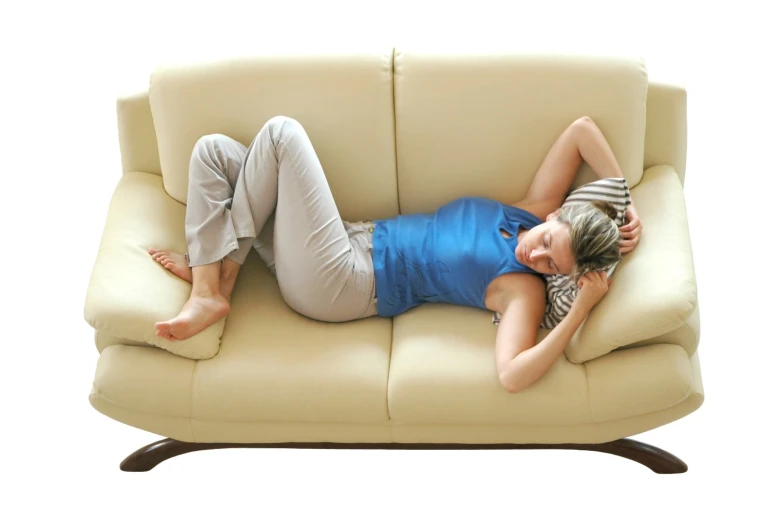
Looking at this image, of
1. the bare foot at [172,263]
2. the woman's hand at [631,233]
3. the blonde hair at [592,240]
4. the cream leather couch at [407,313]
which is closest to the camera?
the blonde hair at [592,240]

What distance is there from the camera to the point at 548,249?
3.16 meters

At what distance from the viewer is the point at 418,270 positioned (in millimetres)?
3400

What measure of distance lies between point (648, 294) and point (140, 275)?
1529mm

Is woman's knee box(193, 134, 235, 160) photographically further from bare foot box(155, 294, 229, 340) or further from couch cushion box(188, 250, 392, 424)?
couch cushion box(188, 250, 392, 424)

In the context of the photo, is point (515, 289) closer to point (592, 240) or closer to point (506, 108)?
point (592, 240)

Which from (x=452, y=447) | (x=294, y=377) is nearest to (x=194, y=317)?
(x=294, y=377)

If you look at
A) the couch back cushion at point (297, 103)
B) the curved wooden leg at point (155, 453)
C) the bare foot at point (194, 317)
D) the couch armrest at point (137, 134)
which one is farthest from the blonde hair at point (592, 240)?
the couch armrest at point (137, 134)

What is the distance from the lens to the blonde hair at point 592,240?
121 inches

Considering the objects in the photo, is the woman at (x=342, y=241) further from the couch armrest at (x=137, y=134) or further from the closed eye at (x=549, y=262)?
the couch armrest at (x=137, y=134)

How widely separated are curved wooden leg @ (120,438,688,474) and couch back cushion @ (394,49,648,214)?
0.85m

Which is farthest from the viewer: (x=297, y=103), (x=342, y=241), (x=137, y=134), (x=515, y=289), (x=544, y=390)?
(x=137, y=134)

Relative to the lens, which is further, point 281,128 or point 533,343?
point 281,128

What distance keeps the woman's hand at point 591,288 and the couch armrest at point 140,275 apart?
1.10 m

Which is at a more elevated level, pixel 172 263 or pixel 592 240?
pixel 592 240
